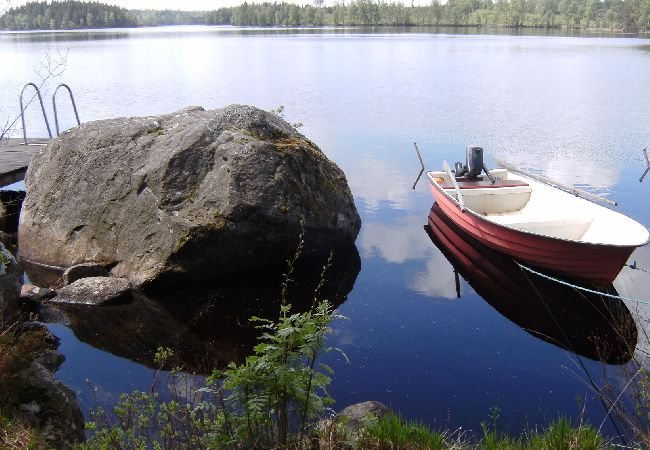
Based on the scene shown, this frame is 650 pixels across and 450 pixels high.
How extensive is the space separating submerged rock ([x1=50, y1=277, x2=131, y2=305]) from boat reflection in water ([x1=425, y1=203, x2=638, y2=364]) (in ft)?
19.8

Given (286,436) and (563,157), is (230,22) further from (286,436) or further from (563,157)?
(286,436)

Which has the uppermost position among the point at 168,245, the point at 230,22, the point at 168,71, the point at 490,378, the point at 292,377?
the point at 230,22

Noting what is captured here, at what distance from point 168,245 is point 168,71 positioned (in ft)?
108

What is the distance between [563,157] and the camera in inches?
761

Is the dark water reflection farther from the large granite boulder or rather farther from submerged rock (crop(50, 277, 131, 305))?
the large granite boulder

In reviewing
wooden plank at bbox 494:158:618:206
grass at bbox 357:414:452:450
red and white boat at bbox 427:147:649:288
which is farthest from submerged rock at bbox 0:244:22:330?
wooden plank at bbox 494:158:618:206

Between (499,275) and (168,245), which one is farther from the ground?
(168,245)

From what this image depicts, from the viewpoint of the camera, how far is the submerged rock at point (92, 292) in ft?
32.0

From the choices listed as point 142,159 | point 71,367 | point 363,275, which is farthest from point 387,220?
point 71,367

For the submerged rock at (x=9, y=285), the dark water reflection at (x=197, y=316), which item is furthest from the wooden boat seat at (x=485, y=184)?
the submerged rock at (x=9, y=285)

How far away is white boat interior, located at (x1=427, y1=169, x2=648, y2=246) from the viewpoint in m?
10.8

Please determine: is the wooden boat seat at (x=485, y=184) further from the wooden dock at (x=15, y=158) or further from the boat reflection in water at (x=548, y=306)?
the wooden dock at (x=15, y=158)

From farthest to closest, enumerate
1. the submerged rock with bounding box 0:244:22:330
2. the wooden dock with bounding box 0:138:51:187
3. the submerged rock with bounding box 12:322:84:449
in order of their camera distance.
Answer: the wooden dock with bounding box 0:138:51:187, the submerged rock with bounding box 0:244:22:330, the submerged rock with bounding box 12:322:84:449

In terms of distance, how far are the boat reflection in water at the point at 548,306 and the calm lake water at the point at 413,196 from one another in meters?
0.08
